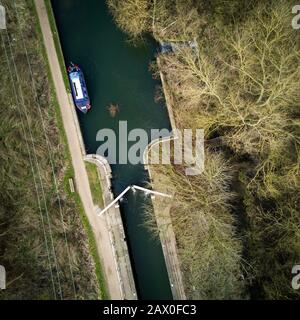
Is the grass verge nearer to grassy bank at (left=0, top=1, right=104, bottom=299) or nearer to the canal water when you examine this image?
grassy bank at (left=0, top=1, right=104, bottom=299)

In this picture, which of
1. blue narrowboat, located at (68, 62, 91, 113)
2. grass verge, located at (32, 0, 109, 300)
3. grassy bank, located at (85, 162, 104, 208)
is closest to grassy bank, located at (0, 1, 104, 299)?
grass verge, located at (32, 0, 109, 300)

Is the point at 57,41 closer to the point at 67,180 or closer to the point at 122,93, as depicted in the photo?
the point at 122,93

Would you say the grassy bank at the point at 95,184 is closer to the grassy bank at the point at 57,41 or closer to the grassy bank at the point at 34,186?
the grassy bank at the point at 34,186

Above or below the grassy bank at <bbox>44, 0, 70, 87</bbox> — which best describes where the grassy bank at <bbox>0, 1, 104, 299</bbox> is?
below

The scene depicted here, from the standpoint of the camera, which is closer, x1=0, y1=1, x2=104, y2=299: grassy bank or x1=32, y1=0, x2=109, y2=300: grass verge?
x1=0, y1=1, x2=104, y2=299: grassy bank

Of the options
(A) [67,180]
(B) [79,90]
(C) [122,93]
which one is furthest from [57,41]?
(A) [67,180]

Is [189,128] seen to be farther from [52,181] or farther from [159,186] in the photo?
[52,181]
